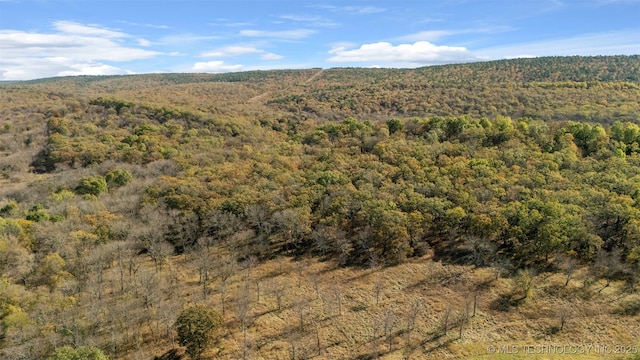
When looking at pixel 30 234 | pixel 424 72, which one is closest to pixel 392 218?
pixel 30 234

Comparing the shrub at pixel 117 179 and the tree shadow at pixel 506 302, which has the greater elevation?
the shrub at pixel 117 179

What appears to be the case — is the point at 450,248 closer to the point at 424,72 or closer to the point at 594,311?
the point at 594,311

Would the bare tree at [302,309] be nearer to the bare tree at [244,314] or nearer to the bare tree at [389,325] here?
the bare tree at [244,314]

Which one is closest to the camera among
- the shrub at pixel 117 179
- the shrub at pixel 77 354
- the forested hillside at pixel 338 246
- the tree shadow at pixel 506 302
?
the shrub at pixel 77 354

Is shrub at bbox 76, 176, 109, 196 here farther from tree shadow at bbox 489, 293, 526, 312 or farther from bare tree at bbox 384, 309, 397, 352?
tree shadow at bbox 489, 293, 526, 312

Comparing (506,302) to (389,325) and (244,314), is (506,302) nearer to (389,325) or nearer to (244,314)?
(389,325)

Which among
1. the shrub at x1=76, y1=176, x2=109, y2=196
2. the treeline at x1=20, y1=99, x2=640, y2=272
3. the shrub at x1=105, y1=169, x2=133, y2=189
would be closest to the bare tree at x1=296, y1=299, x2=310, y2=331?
the treeline at x1=20, y1=99, x2=640, y2=272

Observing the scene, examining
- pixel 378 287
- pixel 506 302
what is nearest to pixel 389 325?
pixel 378 287

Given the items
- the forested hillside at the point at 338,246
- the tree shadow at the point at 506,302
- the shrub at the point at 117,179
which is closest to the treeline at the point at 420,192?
the forested hillside at the point at 338,246
